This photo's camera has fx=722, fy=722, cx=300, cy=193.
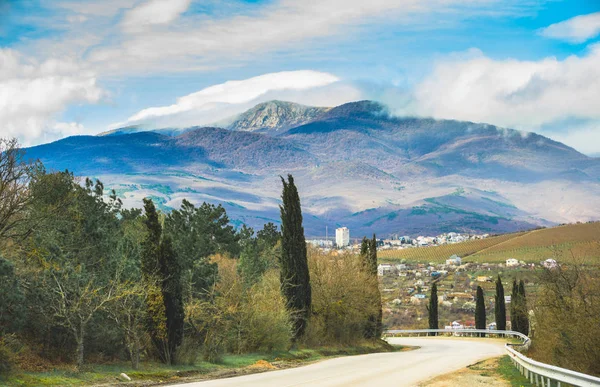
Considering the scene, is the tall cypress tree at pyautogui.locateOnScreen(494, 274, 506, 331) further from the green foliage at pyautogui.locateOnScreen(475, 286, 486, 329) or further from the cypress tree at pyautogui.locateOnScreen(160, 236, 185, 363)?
the cypress tree at pyautogui.locateOnScreen(160, 236, 185, 363)

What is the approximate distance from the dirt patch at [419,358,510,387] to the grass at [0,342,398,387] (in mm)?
Answer: 6744

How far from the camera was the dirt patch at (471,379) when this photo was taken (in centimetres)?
2346

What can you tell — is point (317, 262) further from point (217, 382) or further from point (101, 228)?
point (217, 382)

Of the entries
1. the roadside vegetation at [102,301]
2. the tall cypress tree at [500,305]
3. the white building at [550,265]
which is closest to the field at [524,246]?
the tall cypress tree at [500,305]

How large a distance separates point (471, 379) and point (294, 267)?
643 inches

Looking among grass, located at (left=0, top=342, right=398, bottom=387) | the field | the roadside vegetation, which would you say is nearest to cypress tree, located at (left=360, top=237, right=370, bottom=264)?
the roadside vegetation

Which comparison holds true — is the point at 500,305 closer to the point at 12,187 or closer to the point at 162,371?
the point at 162,371

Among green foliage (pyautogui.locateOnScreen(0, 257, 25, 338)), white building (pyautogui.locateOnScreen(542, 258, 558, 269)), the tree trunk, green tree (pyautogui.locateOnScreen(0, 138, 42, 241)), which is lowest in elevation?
the tree trunk

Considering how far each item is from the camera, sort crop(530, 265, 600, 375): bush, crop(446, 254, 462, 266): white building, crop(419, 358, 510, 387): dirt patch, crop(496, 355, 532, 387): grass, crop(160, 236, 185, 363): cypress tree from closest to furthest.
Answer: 1. crop(530, 265, 600, 375): bush
2. crop(419, 358, 510, 387): dirt patch
3. crop(496, 355, 532, 387): grass
4. crop(160, 236, 185, 363): cypress tree
5. crop(446, 254, 462, 266): white building

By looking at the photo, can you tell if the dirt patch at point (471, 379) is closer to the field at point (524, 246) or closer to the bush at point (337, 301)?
the bush at point (337, 301)

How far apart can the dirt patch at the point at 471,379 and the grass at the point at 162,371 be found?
6.74 metres

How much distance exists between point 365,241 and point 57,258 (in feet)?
106

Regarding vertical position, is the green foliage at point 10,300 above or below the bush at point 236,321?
above

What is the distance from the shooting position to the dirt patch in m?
23.5
